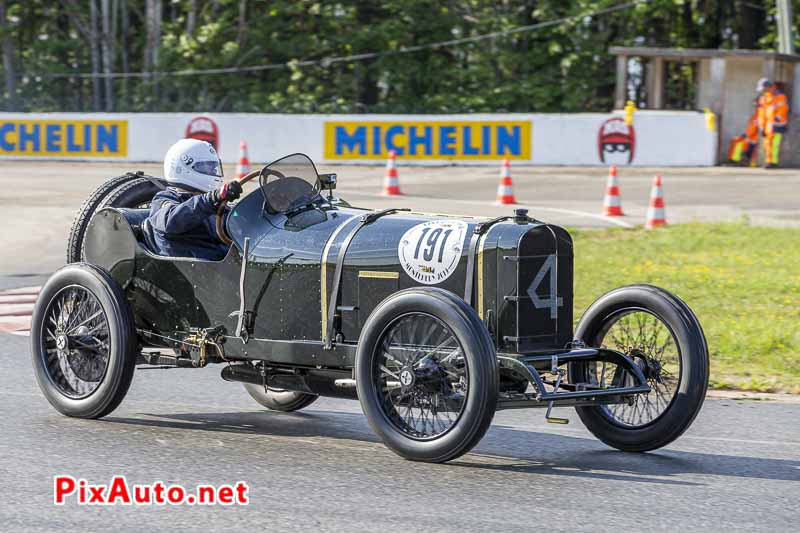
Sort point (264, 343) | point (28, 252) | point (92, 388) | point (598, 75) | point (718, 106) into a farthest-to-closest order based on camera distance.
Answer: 1. point (598, 75)
2. point (718, 106)
3. point (28, 252)
4. point (92, 388)
5. point (264, 343)

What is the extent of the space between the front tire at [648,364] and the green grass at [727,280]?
75.6 inches

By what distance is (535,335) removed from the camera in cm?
586

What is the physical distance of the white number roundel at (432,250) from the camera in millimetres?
5801

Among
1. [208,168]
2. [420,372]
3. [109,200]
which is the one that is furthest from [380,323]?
[109,200]

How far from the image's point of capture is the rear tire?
6930mm

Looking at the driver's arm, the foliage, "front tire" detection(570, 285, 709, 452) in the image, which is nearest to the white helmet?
the driver's arm

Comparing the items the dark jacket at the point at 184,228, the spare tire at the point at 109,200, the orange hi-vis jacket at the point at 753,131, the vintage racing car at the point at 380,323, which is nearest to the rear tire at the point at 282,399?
the vintage racing car at the point at 380,323

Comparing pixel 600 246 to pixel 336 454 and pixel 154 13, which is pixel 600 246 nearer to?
pixel 336 454

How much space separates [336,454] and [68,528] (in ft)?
5.00

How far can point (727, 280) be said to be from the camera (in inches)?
471

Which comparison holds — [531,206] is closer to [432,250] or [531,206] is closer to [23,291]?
[23,291]

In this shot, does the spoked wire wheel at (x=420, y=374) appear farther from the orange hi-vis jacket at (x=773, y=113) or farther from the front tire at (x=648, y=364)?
the orange hi-vis jacket at (x=773, y=113)

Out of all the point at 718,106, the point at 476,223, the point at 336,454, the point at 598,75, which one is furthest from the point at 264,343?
the point at 598,75

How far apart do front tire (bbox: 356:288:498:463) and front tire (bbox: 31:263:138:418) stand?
4.59ft
